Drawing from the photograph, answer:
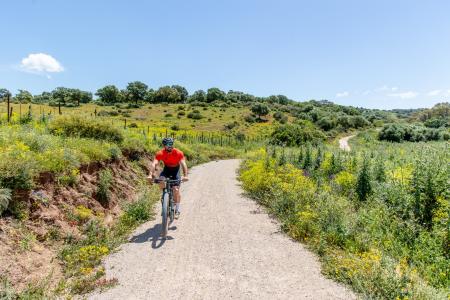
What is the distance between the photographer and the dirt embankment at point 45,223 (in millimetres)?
5430

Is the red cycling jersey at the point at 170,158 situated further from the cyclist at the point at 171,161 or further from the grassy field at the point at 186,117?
the grassy field at the point at 186,117

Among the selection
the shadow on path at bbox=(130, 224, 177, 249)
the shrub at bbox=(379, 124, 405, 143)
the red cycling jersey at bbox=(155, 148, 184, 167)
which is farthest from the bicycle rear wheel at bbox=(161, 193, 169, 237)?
the shrub at bbox=(379, 124, 405, 143)

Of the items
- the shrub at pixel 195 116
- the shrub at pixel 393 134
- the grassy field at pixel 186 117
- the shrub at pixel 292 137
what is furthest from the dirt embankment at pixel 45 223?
the shrub at pixel 195 116

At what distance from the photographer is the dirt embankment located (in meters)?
5.43

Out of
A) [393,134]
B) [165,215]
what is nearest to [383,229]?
[165,215]

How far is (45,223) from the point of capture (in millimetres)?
6887

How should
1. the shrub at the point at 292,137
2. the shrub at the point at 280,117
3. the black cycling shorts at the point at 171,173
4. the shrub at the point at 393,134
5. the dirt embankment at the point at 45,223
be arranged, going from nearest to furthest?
the dirt embankment at the point at 45,223 → the black cycling shorts at the point at 171,173 → the shrub at the point at 292,137 → the shrub at the point at 393,134 → the shrub at the point at 280,117

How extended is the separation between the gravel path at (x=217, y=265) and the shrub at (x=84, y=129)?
7148 millimetres

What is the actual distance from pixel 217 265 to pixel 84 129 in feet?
36.0

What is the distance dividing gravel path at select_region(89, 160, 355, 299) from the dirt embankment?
47.5 inches

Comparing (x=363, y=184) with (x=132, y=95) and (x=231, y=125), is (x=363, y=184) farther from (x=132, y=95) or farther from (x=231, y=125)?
(x=132, y=95)

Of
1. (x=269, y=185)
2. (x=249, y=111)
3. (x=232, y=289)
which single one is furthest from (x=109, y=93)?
(x=232, y=289)

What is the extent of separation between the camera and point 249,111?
3824 inches

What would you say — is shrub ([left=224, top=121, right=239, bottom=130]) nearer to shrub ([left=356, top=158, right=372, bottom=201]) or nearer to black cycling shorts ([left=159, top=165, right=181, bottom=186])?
shrub ([left=356, top=158, right=372, bottom=201])
